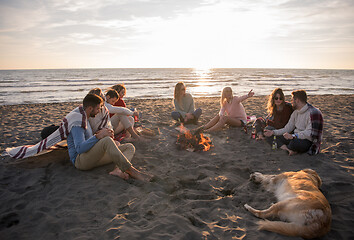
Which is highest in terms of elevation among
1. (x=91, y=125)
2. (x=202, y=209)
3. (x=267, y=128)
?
(x=91, y=125)

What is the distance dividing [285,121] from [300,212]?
10.9ft

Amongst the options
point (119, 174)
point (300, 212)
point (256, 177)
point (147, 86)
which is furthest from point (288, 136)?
point (147, 86)

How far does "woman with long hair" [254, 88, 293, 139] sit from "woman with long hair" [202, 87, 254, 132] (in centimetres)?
88

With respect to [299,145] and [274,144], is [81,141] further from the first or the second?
[299,145]

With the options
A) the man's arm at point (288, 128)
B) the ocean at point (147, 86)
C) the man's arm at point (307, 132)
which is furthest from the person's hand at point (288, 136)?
the ocean at point (147, 86)

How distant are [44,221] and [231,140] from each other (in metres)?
4.63

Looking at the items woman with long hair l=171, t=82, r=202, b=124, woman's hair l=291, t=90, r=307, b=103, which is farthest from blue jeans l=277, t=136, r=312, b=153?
woman with long hair l=171, t=82, r=202, b=124

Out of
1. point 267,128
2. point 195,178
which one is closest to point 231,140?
point 267,128

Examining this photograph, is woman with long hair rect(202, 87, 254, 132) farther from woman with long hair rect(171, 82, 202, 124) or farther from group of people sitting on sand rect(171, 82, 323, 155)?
woman with long hair rect(171, 82, 202, 124)

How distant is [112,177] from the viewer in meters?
3.92

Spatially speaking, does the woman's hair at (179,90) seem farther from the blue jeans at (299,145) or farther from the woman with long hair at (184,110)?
the blue jeans at (299,145)

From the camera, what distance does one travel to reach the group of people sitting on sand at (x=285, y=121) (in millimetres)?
4666

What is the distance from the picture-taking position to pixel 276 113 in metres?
5.52

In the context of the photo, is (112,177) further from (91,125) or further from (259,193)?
(259,193)
